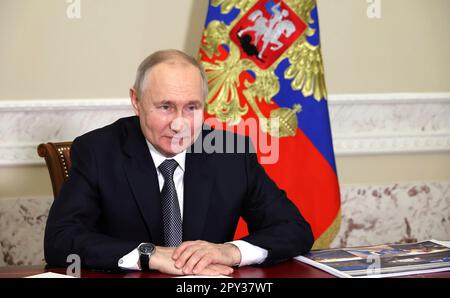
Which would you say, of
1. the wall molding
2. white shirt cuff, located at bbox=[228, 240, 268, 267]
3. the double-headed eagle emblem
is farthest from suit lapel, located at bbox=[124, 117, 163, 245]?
the wall molding

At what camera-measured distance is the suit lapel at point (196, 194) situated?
2570mm

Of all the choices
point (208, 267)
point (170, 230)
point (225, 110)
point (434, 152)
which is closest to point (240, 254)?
point (208, 267)

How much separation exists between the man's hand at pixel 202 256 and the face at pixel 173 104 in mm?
536

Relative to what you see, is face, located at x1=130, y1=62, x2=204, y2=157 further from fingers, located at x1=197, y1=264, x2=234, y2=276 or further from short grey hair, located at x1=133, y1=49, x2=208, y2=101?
fingers, located at x1=197, y1=264, x2=234, y2=276

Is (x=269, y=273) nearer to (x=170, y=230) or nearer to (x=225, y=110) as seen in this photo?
(x=170, y=230)

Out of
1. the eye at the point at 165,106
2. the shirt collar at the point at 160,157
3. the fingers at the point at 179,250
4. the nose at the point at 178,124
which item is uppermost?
the eye at the point at 165,106

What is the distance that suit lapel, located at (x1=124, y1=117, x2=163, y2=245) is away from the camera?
100 inches

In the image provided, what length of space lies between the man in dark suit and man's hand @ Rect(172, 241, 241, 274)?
0.55ft

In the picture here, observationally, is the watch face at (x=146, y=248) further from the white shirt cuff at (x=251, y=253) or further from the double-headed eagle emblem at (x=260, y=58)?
the double-headed eagle emblem at (x=260, y=58)

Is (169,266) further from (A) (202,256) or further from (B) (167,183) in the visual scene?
(B) (167,183)

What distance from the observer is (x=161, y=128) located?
254 cm

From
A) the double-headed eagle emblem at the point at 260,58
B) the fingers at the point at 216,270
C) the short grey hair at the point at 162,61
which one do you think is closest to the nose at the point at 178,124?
the short grey hair at the point at 162,61

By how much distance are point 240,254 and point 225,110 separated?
1.66 meters
